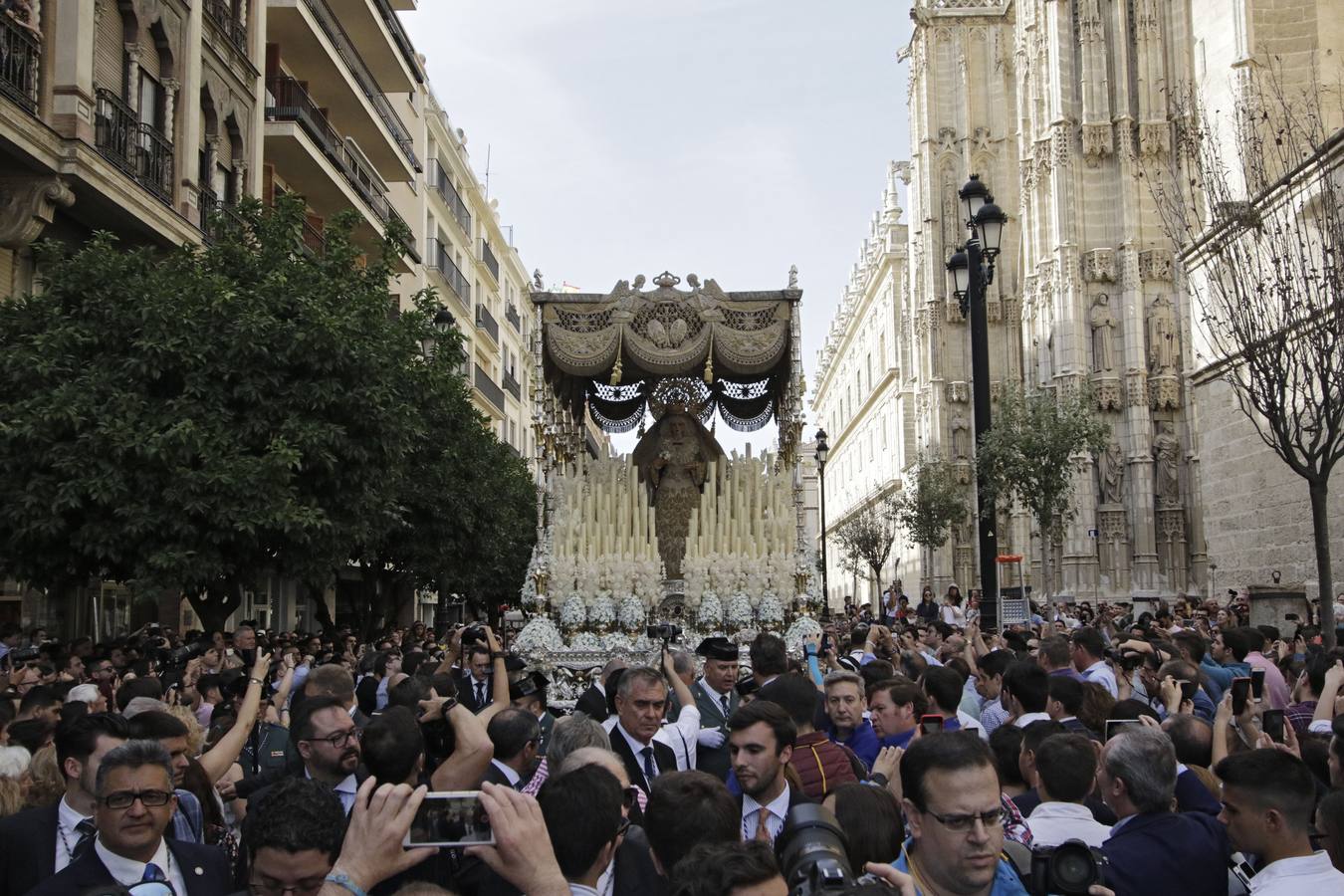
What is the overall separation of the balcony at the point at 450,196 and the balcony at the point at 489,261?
2048 mm

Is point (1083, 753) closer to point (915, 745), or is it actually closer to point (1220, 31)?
point (915, 745)

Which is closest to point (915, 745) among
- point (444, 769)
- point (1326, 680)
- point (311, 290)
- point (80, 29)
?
point (444, 769)

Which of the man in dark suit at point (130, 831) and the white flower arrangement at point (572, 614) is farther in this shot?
the white flower arrangement at point (572, 614)

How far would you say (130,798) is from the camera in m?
3.74

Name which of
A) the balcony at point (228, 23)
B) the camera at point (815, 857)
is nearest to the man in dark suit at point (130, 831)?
the camera at point (815, 857)

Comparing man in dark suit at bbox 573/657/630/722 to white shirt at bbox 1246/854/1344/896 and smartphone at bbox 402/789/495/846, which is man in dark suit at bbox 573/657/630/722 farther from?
smartphone at bbox 402/789/495/846

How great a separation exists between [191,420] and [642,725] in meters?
9.43

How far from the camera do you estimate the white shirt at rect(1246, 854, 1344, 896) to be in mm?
3594

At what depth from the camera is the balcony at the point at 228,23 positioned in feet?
67.0

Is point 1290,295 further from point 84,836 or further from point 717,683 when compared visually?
point 84,836

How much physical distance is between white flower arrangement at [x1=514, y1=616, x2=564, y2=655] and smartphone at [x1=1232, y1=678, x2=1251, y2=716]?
26.0 ft

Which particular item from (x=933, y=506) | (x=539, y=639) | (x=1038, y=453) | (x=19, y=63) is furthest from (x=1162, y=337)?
(x=19, y=63)

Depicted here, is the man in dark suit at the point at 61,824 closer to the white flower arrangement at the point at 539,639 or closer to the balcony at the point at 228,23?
the white flower arrangement at the point at 539,639

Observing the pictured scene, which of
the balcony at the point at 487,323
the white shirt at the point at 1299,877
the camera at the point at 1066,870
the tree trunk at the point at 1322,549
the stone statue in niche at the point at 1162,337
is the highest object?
the balcony at the point at 487,323
